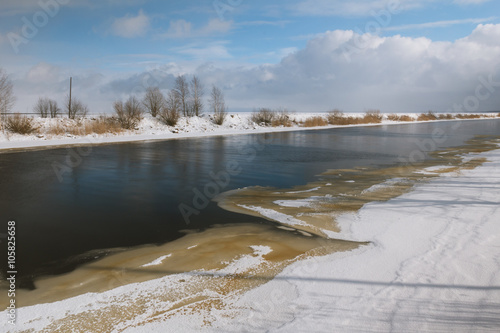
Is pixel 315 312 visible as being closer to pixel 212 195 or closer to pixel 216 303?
pixel 216 303

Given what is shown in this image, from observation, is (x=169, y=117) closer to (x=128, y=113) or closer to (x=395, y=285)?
(x=128, y=113)

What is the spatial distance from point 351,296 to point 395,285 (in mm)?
656

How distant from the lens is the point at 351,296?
12.7 feet

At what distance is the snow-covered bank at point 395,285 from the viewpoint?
3.42 m

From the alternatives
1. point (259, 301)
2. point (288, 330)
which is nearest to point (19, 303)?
point (259, 301)

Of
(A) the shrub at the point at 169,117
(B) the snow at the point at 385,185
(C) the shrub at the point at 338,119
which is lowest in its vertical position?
(B) the snow at the point at 385,185

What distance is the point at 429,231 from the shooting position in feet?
19.5

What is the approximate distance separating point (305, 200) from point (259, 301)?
478 centimetres

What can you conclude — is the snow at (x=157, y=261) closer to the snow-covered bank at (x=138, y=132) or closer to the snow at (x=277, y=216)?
the snow at (x=277, y=216)

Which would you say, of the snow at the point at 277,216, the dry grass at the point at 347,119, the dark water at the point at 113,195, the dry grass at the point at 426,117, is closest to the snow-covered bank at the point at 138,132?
the dry grass at the point at 347,119

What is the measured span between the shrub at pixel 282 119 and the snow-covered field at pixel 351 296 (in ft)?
152

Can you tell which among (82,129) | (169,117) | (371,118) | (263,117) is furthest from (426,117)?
(82,129)

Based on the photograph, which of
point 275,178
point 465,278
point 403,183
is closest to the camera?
point 465,278

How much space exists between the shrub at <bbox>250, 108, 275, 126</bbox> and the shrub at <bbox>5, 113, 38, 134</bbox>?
30655 mm
